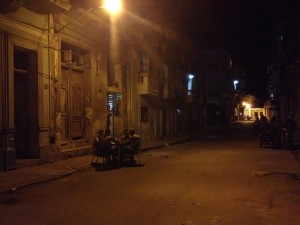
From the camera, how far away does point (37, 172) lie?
46.9 feet

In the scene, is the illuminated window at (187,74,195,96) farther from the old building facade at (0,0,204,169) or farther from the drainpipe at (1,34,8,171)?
the drainpipe at (1,34,8,171)

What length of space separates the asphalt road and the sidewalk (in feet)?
1.35

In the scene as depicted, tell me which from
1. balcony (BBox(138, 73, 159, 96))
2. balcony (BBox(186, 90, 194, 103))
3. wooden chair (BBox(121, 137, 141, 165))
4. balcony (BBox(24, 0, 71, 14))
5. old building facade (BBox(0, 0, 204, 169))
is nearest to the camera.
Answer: old building facade (BBox(0, 0, 204, 169))

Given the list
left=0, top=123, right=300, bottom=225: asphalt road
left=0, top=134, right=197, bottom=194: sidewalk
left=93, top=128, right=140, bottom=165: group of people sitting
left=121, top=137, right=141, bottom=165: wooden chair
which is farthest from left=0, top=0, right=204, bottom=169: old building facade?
left=0, top=123, right=300, bottom=225: asphalt road

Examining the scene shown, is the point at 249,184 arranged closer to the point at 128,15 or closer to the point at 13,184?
the point at 13,184

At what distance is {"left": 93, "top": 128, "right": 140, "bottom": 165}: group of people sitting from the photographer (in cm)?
1595

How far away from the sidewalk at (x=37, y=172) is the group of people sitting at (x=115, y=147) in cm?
76

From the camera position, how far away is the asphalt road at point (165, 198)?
772cm

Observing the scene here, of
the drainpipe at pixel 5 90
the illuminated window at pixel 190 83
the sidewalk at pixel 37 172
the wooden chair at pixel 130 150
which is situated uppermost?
the illuminated window at pixel 190 83

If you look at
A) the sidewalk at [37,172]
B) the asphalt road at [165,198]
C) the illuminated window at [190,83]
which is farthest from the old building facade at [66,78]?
the illuminated window at [190,83]

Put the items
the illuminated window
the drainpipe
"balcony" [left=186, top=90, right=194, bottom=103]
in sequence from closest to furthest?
the drainpipe, "balcony" [left=186, top=90, right=194, bottom=103], the illuminated window

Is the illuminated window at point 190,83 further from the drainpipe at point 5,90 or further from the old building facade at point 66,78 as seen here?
the drainpipe at point 5,90

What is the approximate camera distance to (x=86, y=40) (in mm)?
20672

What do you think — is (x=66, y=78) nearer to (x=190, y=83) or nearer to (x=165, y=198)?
(x=165, y=198)
